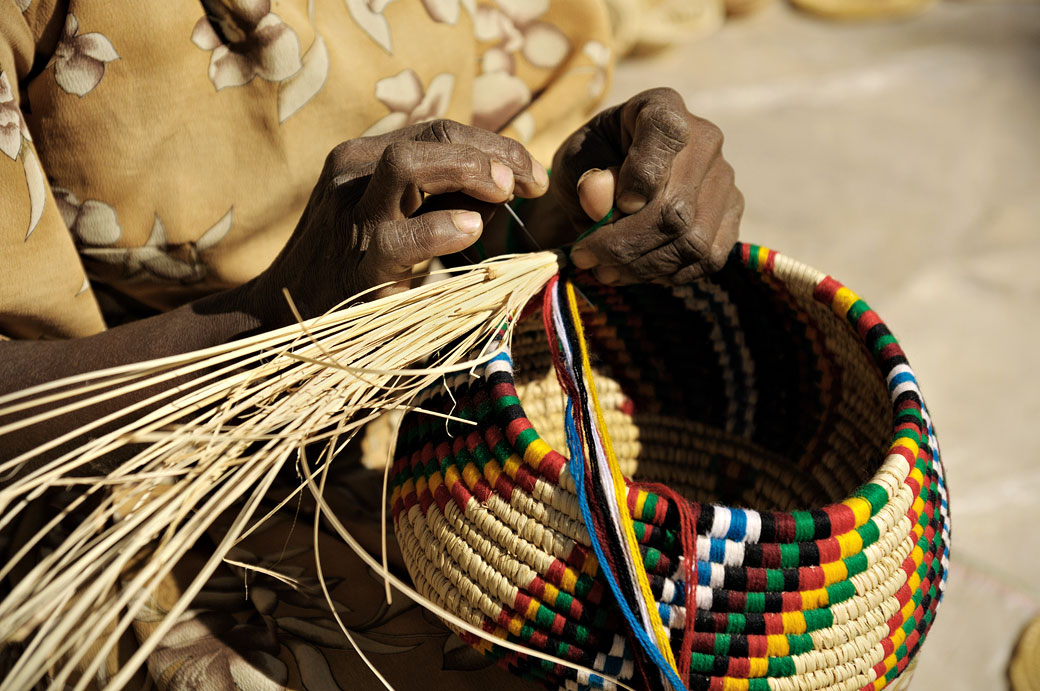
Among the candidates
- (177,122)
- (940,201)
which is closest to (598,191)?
(177,122)

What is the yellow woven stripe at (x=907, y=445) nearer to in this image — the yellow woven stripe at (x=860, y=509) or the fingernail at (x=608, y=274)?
the yellow woven stripe at (x=860, y=509)

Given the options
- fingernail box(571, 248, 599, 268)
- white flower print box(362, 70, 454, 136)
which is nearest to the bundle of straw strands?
fingernail box(571, 248, 599, 268)

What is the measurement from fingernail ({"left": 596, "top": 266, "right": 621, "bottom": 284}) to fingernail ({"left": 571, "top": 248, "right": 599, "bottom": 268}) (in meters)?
0.01

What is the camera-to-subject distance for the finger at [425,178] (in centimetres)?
69

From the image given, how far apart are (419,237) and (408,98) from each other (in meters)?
0.43

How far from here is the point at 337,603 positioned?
868mm

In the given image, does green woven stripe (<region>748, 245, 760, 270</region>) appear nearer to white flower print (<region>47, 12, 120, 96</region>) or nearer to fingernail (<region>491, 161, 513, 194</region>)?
fingernail (<region>491, 161, 513, 194</region>)

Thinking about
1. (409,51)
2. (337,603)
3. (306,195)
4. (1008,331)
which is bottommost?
(1008,331)

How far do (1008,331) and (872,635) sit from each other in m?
1.45

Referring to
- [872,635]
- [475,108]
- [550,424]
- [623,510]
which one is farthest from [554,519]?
[475,108]

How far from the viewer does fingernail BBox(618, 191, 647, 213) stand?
2.60ft

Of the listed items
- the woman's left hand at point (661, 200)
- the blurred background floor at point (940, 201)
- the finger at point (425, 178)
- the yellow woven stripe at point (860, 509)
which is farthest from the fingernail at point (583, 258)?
the blurred background floor at point (940, 201)

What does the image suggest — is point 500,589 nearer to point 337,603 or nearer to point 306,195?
point 337,603

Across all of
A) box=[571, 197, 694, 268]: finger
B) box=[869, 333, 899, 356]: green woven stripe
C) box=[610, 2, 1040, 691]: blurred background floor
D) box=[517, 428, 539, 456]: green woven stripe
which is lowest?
box=[610, 2, 1040, 691]: blurred background floor
